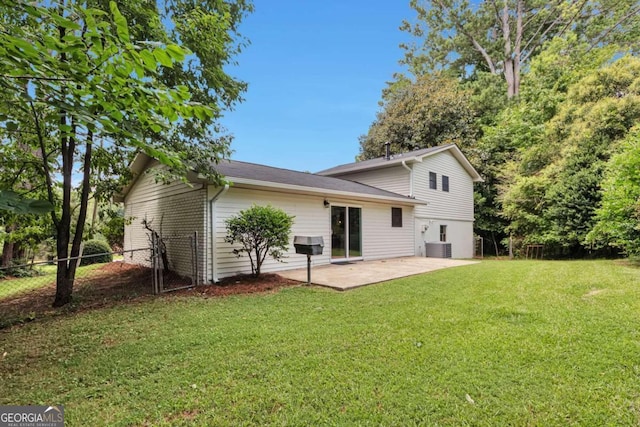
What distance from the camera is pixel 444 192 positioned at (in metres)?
14.9

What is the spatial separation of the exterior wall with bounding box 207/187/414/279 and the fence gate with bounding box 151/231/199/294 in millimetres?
490

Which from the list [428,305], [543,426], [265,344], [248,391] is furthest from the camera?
[428,305]

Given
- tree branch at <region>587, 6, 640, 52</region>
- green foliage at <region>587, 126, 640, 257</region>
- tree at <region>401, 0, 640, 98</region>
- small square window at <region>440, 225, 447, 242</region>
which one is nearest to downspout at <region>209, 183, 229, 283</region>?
green foliage at <region>587, 126, 640, 257</region>

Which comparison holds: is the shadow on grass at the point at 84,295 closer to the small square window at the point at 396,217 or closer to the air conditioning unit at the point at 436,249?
the small square window at the point at 396,217

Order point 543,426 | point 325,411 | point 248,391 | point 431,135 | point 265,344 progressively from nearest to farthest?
point 543,426 → point 325,411 → point 248,391 → point 265,344 → point 431,135

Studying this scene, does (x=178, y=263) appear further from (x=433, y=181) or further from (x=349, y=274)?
(x=433, y=181)

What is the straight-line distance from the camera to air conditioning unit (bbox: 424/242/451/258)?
513 inches

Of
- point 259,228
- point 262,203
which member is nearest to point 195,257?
point 259,228

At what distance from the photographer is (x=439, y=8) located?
25.5 metres

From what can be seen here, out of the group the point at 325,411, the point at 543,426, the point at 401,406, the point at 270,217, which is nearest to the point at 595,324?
the point at 543,426

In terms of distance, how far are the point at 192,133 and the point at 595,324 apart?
7202 millimetres

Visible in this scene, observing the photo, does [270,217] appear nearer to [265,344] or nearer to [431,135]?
[265,344]

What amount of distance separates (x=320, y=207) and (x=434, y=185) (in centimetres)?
724

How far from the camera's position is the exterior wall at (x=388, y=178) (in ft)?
43.5
